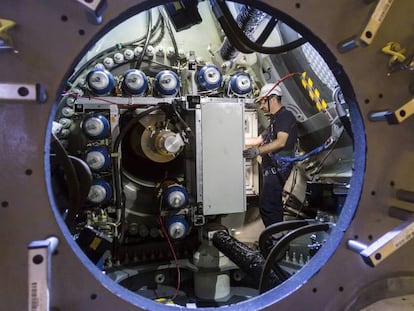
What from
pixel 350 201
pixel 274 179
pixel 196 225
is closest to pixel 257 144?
pixel 274 179

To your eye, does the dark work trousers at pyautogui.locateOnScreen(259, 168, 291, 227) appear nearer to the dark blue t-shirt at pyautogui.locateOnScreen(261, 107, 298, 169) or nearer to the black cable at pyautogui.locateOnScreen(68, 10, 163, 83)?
the dark blue t-shirt at pyautogui.locateOnScreen(261, 107, 298, 169)

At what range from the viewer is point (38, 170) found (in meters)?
0.69

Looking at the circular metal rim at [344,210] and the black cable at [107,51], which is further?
the black cable at [107,51]

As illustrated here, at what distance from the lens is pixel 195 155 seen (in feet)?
7.51

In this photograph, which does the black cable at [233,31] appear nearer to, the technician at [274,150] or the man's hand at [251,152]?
the man's hand at [251,152]

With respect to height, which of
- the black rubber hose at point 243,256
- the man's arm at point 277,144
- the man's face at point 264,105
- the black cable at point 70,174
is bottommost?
the black rubber hose at point 243,256

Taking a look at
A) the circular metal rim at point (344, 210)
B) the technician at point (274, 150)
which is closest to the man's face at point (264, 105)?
the technician at point (274, 150)

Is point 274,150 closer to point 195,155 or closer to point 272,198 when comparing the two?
point 272,198

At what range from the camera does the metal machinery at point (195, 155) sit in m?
0.69

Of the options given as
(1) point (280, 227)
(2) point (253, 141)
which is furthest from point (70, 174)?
(2) point (253, 141)

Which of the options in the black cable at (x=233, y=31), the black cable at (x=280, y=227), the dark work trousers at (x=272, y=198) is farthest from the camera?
the dark work trousers at (x=272, y=198)

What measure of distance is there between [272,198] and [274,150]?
1.14 ft

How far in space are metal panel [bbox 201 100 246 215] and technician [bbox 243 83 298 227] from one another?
262 mm

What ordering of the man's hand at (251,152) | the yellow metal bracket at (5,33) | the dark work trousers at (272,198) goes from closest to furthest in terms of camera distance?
the yellow metal bracket at (5,33) < the man's hand at (251,152) < the dark work trousers at (272,198)
